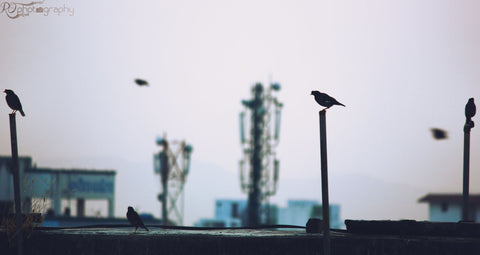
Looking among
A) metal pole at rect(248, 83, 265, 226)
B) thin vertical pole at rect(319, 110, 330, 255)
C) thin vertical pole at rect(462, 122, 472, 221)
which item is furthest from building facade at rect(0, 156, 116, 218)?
thin vertical pole at rect(319, 110, 330, 255)

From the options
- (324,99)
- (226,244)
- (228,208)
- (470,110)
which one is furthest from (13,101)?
(228,208)

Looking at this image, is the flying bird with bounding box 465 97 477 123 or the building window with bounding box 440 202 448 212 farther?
the building window with bounding box 440 202 448 212

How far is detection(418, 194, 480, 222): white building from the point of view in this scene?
6206cm

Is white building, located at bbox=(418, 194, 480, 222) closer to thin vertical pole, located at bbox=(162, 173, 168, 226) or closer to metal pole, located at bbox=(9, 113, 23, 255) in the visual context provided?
thin vertical pole, located at bbox=(162, 173, 168, 226)

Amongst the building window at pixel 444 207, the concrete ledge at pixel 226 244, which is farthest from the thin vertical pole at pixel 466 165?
the building window at pixel 444 207

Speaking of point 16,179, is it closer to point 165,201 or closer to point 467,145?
point 467,145

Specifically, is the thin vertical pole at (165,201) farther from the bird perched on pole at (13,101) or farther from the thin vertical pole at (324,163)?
the thin vertical pole at (324,163)

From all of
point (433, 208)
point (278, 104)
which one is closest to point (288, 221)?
point (433, 208)

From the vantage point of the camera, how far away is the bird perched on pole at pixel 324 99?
9500 millimetres

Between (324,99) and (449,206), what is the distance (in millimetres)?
57155

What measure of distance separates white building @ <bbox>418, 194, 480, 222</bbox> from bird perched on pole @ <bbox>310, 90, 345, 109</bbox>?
181 ft

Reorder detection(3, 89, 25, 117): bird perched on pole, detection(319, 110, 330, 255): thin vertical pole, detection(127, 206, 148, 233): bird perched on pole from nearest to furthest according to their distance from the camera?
detection(319, 110, 330, 255): thin vertical pole < detection(127, 206, 148, 233): bird perched on pole < detection(3, 89, 25, 117): bird perched on pole

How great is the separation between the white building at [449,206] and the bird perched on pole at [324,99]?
55039 mm

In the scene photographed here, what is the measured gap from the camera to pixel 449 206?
6328cm
